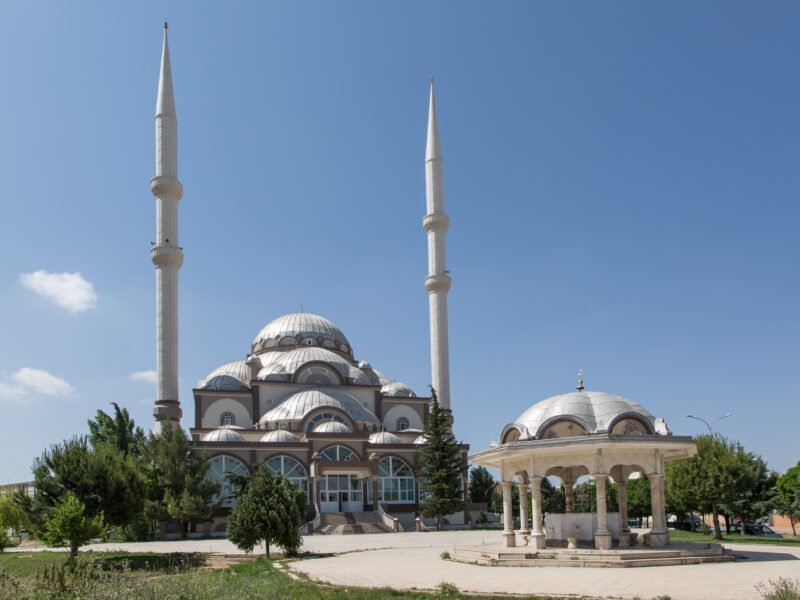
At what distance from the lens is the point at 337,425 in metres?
47.2

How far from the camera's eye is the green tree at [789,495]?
1638 inches

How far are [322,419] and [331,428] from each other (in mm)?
2503

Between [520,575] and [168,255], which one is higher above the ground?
[168,255]

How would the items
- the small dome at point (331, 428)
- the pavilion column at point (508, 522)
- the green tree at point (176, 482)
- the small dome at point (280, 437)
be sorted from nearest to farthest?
the pavilion column at point (508, 522)
the green tree at point (176, 482)
the small dome at point (280, 437)
the small dome at point (331, 428)

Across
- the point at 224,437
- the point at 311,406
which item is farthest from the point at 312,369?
the point at 224,437

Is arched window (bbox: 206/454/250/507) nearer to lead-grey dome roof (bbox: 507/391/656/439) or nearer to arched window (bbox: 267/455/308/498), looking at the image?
arched window (bbox: 267/455/308/498)

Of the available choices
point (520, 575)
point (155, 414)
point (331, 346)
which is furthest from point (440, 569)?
point (331, 346)

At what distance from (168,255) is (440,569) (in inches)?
1248

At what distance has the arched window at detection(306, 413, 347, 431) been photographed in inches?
1923

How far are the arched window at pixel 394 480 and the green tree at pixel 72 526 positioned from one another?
981 inches

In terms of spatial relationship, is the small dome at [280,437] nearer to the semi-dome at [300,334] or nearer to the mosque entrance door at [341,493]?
the mosque entrance door at [341,493]

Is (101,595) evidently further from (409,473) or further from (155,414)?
(409,473)

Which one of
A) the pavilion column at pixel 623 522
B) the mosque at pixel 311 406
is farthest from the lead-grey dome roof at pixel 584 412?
the mosque at pixel 311 406

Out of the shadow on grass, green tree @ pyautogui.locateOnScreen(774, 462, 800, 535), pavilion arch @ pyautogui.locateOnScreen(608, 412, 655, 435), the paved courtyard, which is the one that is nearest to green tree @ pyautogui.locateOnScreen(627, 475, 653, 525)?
green tree @ pyautogui.locateOnScreen(774, 462, 800, 535)
